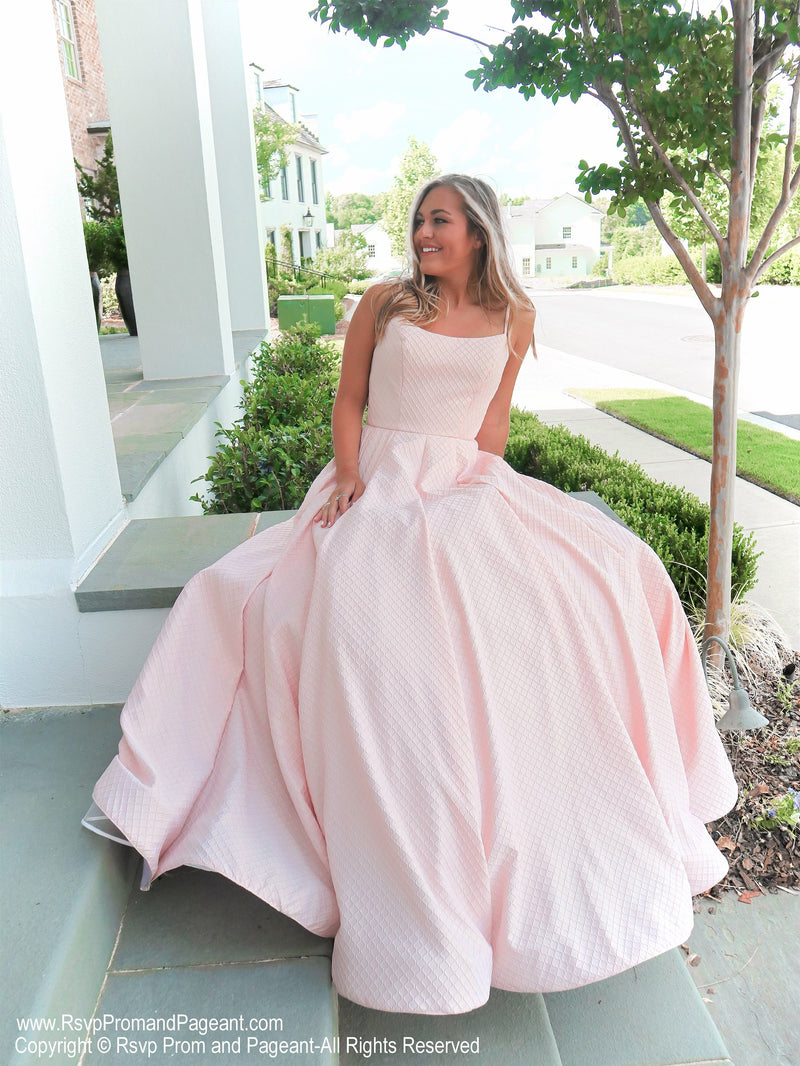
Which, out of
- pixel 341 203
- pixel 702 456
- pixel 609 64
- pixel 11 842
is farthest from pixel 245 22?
pixel 341 203

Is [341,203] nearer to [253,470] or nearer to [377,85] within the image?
[253,470]

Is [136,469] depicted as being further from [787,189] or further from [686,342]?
[686,342]

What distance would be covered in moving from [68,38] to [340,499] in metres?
16.6

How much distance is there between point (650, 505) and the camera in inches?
149

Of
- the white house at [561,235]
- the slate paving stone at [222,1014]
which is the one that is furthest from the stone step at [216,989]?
the white house at [561,235]

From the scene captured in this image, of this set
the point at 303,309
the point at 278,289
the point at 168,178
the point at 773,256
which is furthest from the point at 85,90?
the point at 773,256

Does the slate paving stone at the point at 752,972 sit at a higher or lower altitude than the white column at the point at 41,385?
lower

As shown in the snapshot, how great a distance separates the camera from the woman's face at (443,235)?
231 cm

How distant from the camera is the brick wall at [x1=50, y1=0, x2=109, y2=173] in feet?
49.3

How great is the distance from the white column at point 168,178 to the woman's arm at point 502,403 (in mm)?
3114

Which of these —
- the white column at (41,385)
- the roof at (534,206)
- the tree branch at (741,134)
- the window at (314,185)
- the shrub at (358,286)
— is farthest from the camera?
the roof at (534,206)

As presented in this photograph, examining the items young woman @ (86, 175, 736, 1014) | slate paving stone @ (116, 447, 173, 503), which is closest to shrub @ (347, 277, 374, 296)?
slate paving stone @ (116, 447, 173, 503)

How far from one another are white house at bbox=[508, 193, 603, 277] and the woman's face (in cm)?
6648

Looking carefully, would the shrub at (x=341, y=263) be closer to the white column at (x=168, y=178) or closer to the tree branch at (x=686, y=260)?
the white column at (x=168, y=178)
